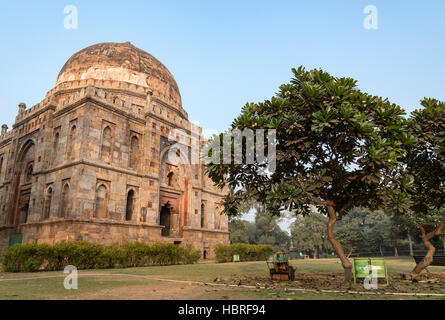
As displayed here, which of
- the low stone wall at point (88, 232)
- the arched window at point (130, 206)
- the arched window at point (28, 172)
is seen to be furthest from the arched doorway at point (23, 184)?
the arched window at point (130, 206)

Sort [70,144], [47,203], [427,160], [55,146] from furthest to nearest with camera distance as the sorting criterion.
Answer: [55,146]
[47,203]
[70,144]
[427,160]

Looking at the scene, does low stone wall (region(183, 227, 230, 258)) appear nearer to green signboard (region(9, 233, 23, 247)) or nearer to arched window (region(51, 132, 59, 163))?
arched window (region(51, 132, 59, 163))

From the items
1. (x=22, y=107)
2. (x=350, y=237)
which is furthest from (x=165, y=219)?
(x=350, y=237)

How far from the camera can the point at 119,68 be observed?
28.4m

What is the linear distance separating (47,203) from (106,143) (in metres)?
5.91

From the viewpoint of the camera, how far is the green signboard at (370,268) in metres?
Answer: 8.44

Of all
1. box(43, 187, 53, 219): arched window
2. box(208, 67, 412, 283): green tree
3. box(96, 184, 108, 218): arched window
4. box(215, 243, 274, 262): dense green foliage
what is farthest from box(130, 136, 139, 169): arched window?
box(208, 67, 412, 283): green tree

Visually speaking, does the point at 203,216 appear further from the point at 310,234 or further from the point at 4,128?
the point at 310,234

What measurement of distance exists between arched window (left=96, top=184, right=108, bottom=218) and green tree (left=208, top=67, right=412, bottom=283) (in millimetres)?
11992

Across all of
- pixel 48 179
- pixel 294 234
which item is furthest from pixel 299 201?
pixel 294 234

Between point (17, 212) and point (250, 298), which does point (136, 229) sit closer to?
point (17, 212)

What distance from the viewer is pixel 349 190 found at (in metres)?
10.8

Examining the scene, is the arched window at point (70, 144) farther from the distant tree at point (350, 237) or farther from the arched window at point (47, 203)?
the distant tree at point (350, 237)

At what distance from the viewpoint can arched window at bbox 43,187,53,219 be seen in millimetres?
20866
